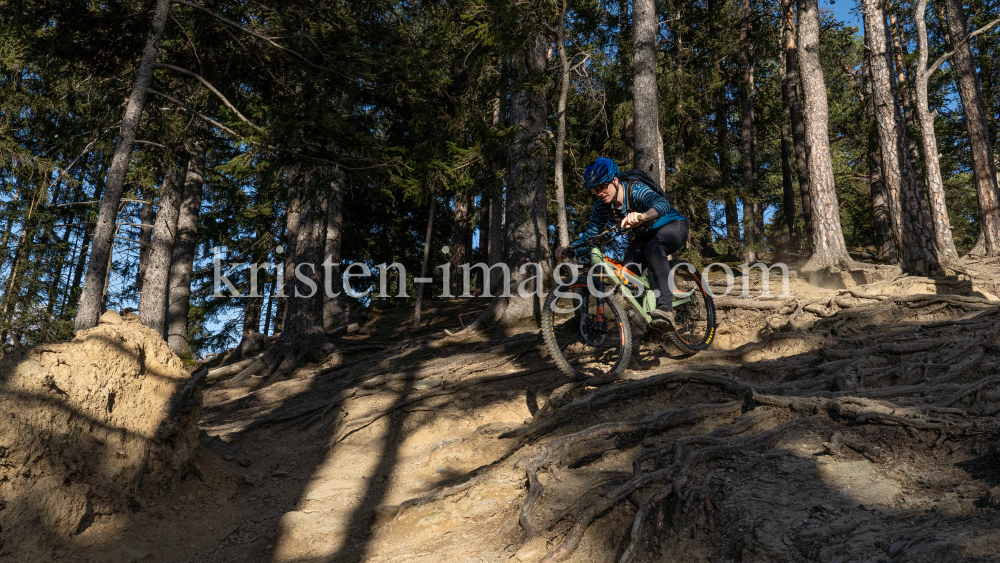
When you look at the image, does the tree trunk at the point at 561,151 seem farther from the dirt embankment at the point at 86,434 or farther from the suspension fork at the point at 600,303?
the dirt embankment at the point at 86,434

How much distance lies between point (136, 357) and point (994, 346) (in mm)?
7848

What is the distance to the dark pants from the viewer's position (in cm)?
582

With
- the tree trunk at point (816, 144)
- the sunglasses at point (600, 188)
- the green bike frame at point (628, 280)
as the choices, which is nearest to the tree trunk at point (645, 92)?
the sunglasses at point (600, 188)

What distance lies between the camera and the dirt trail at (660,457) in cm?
314

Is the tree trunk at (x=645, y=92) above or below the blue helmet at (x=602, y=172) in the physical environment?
above

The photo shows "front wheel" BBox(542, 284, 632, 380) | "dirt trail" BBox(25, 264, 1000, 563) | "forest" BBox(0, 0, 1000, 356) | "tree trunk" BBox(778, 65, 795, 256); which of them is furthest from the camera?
"tree trunk" BBox(778, 65, 795, 256)

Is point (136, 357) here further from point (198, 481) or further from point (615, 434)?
point (615, 434)

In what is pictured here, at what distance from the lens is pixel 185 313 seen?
48.0ft

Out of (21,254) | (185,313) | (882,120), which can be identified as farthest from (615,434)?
(21,254)

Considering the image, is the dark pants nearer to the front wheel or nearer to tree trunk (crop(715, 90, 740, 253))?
the front wheel

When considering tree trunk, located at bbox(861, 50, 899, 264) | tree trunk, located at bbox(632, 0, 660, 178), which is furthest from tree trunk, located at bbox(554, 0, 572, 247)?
tree trunk, located at bbox(861, 50, 899, 264)

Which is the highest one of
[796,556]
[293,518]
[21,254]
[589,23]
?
[589,23]

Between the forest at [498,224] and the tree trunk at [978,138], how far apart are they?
6 centimetres

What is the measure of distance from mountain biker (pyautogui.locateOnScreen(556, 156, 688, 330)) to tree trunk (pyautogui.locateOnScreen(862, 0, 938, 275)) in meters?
5.34
